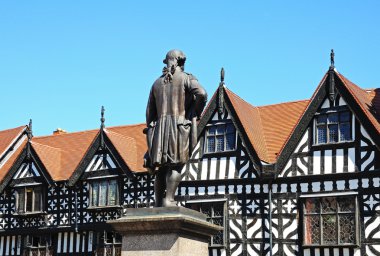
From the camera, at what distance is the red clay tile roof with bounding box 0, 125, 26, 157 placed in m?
32.8

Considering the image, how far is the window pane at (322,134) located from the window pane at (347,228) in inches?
102

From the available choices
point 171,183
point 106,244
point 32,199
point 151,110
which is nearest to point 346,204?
point 106,244

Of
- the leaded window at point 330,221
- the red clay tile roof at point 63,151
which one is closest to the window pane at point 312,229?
the leaded window at point 330,221

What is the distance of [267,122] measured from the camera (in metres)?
26.1

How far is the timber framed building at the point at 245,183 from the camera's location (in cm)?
2133

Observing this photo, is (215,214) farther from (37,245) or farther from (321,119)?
(37,245)

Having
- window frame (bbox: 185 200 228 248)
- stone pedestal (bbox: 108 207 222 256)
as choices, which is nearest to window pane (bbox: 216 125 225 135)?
window frame (bbox: 185 200 228 248)

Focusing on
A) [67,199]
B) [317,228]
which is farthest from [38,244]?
[317,228]

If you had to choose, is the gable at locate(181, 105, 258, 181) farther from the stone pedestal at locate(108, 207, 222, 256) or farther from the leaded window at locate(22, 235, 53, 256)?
the stone pedestal at locate(108, 207, 222, 256)

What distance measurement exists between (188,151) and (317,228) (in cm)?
1288

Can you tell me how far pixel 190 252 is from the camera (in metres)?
9.20

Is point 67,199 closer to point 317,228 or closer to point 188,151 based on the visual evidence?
point 317,228

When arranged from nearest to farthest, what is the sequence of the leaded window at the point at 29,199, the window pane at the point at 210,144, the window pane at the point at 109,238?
the window pane at the point at 210,144, the window pane at the point at 109,238, the leaded window at the point at 29,199

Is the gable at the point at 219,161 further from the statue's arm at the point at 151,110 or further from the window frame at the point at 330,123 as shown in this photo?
the statue's arm at the point at 151,110
